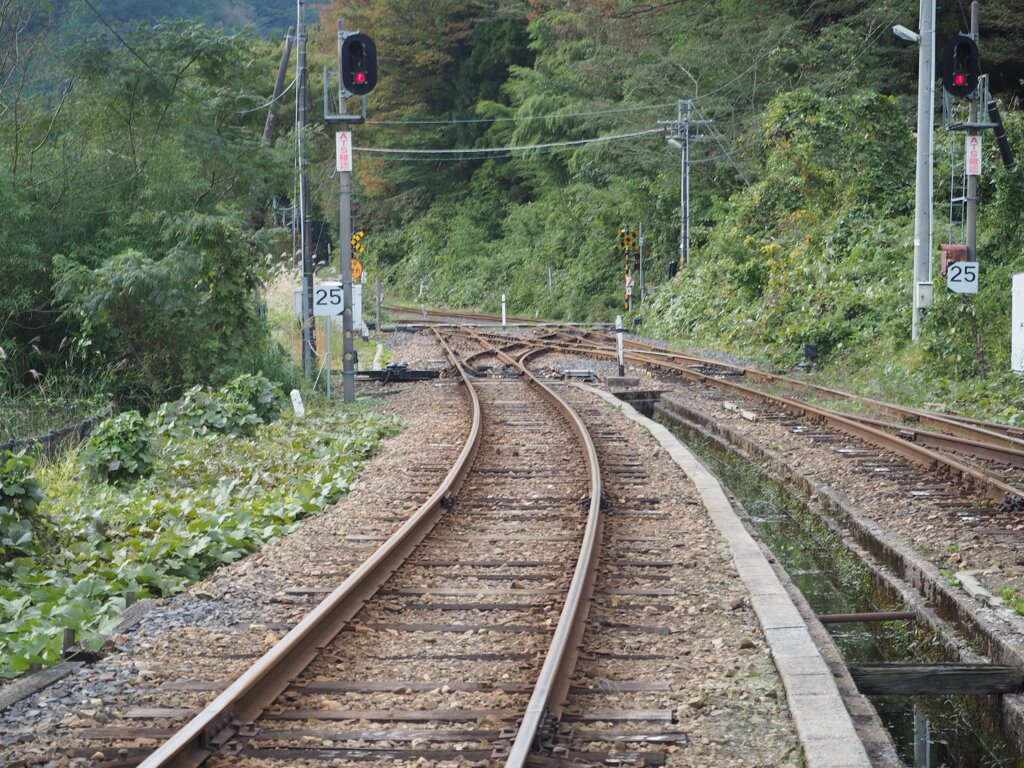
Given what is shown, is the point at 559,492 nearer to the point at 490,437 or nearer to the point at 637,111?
the point at 490,437

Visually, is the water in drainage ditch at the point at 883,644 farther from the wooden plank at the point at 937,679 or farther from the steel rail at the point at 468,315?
the steel rail at the point at 468,315

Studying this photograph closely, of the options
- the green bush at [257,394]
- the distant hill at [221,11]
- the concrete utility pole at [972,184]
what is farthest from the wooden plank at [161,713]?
the distant hill at [221,11]

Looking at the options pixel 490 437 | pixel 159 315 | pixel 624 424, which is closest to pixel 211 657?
pixel 490 437

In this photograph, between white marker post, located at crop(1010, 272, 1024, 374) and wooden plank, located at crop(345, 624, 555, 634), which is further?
white marker post, located at crop(1010, 272, 1024, 374)

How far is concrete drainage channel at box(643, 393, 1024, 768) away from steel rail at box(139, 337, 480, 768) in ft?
9.70

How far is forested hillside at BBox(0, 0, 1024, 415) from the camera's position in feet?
54.5

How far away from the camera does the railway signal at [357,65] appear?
1594 centimetres

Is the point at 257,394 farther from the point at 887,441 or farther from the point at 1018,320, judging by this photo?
the point at 1018,320

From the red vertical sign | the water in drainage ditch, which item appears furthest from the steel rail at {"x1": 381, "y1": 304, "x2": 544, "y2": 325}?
the water in drainage ditch

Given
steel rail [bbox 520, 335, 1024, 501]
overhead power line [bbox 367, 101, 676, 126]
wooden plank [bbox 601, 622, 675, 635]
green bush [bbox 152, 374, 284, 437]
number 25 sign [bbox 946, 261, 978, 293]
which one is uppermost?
overhead power line [bbox 367, 101, 676, 126]

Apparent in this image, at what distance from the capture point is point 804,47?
35.4 meters

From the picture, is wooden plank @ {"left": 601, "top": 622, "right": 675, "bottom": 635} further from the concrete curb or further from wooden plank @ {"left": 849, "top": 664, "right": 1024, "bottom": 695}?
wooden plank @ {"left": 849, "top": 664, "right": 1024, "bottom": 695}

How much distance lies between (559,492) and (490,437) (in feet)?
12.0

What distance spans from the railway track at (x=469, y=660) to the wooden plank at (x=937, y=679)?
42.8 inches
